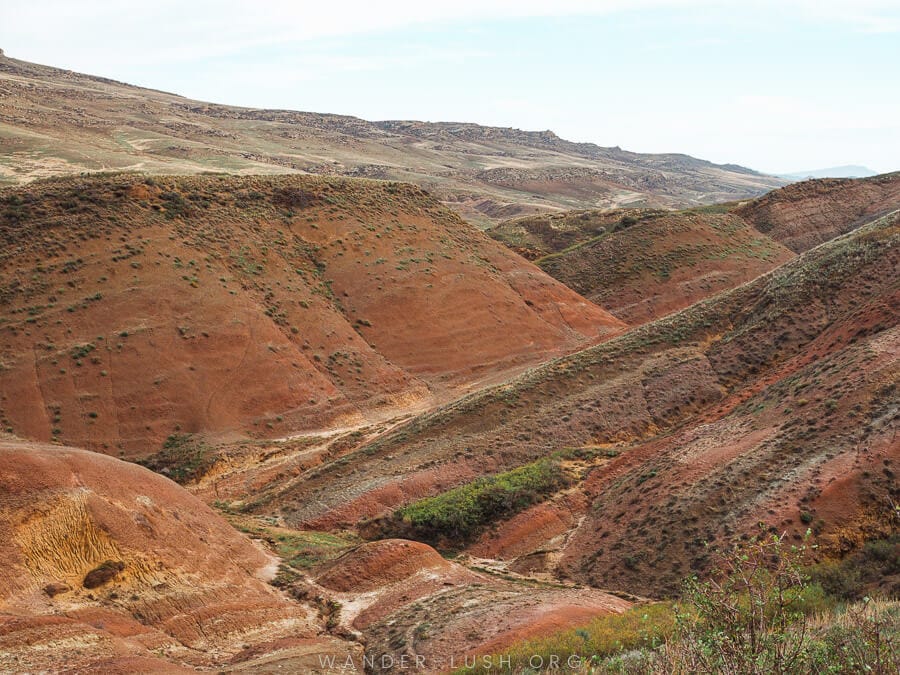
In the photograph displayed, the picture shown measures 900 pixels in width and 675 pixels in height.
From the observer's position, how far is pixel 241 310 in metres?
32.7

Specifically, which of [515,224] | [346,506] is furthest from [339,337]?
[515,224]

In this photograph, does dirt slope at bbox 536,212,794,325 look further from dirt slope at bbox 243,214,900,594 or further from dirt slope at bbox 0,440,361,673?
dirt slope at bbox 0,440,361,673

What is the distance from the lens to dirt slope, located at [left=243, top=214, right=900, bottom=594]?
1598 cm

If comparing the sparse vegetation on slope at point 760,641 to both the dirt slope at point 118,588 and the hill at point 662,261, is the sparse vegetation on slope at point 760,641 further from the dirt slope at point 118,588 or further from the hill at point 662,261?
the hill at point 662,261

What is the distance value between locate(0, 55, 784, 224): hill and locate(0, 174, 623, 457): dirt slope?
2963cm

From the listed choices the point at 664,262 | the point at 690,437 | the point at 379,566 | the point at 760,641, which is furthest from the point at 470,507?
the point at 664,262

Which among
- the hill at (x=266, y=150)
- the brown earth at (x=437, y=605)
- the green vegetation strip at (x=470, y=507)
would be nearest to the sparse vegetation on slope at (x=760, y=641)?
the brown earth at (x=437, y=605)

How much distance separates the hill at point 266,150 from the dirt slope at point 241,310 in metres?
29.6

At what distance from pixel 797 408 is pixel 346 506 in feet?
39.6

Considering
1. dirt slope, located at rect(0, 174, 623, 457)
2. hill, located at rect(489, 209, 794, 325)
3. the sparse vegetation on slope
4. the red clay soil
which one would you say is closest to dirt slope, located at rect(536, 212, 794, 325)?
hill, located at rect(489, 209, 794, 325)

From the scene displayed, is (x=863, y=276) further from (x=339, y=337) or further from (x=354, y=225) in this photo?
(x=354, y=225)

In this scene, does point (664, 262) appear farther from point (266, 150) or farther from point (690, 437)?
point (266, 150)

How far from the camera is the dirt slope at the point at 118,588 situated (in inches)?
449

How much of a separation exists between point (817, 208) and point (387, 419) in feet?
145
